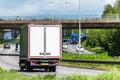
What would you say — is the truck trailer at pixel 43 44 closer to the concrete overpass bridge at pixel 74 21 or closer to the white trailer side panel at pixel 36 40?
the white trailer side panel at pixel 36 40

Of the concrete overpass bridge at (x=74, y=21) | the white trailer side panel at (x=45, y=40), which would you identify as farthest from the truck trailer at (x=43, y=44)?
the concrete overpass bridge at (x=74, y=21)

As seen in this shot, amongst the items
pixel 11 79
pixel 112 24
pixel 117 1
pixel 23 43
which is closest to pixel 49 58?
pixel 23 43

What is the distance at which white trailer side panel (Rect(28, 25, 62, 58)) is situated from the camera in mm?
37156

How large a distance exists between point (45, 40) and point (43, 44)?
0.33 meters

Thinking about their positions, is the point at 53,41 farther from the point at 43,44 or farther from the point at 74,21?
the point at 74,21

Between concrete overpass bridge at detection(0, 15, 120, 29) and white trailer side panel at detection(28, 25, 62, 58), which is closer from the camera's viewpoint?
white trailer side panel at detection(28, 25, 62, 58)

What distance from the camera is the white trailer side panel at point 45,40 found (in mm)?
37156

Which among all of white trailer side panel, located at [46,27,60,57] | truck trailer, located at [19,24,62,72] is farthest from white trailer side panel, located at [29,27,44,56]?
white trailer side panel, located at [46,27,60,57]

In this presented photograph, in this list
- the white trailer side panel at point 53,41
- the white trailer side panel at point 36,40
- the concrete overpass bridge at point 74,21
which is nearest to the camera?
the white trailer side panel at point 53,41

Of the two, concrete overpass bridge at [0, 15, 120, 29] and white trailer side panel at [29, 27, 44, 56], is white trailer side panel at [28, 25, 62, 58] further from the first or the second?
concrete overpass bridge at [0, 15, 120, 29]

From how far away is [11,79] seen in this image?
1972cm

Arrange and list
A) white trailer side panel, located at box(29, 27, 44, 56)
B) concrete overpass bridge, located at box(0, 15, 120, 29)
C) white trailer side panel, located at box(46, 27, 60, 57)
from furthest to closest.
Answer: concrete overpass bridge, located at box(0, 15, 120, 29), white trailer side panel, located at box(29, 27, 44, 56), white trailer side panel, located at box(46, 27, 60, 57)

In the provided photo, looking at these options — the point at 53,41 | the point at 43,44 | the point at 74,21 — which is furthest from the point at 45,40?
the point at 74,21

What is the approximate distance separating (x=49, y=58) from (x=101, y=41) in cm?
8031
